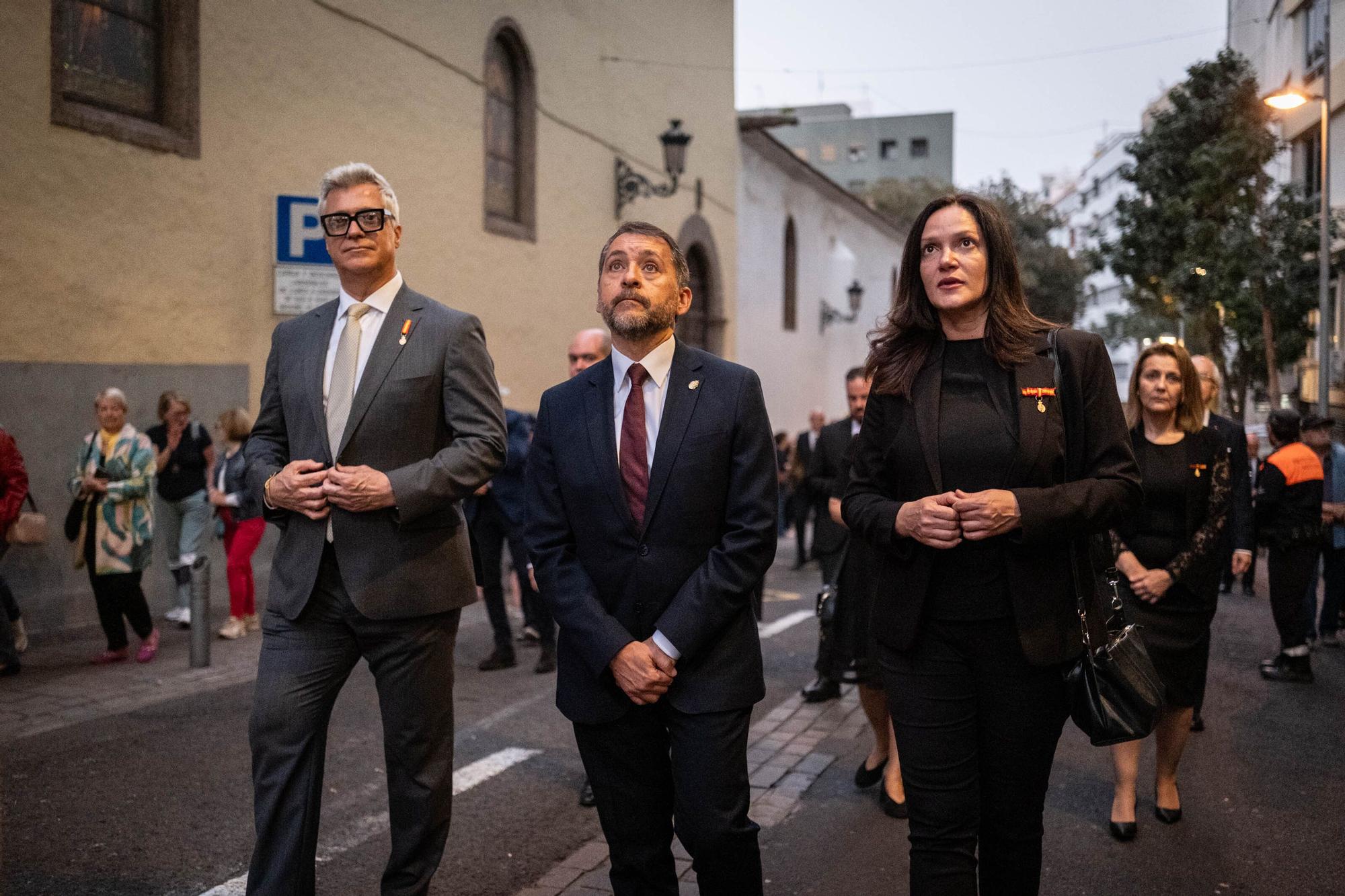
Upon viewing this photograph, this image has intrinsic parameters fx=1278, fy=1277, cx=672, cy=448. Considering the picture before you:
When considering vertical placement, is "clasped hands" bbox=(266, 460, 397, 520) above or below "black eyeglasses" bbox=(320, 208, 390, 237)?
below

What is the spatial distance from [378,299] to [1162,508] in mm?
3353

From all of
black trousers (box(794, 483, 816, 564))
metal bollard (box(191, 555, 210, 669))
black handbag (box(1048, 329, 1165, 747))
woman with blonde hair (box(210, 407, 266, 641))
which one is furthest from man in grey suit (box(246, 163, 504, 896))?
black trousers (box(794, 483, 816, 564))

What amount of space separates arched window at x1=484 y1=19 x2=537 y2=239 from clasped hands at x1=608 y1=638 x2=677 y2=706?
1224 cm

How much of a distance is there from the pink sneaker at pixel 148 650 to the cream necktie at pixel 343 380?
221 inches

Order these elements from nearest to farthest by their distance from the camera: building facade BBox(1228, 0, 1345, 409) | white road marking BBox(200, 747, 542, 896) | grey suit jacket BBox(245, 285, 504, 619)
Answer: grey suit jacket BBox(245, 285, 504, 619)
white road marking BBox(200, 747, 542, 896)
building facade BBox(1228, 0, 1345, 409)

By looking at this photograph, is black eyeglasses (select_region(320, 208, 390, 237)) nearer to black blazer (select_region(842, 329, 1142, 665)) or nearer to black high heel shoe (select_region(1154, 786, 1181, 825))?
black blazer (select_region(842, 329, 1142, 665))

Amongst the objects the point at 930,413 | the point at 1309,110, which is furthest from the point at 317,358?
the point at 1309,110

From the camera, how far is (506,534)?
8.59 meters

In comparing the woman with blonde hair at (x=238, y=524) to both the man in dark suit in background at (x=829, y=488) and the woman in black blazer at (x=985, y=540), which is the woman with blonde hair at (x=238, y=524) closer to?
the man in dark suit in background at (x=829, y=488)

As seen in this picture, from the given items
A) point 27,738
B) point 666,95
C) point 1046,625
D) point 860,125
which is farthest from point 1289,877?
point 860,125

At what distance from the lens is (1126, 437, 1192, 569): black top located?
5262mm

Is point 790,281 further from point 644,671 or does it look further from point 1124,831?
point 644,671

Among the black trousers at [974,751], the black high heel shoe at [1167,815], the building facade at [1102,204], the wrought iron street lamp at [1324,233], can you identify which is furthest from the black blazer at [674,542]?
the building facade at [1102,204]

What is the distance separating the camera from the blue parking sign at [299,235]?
887 cm
